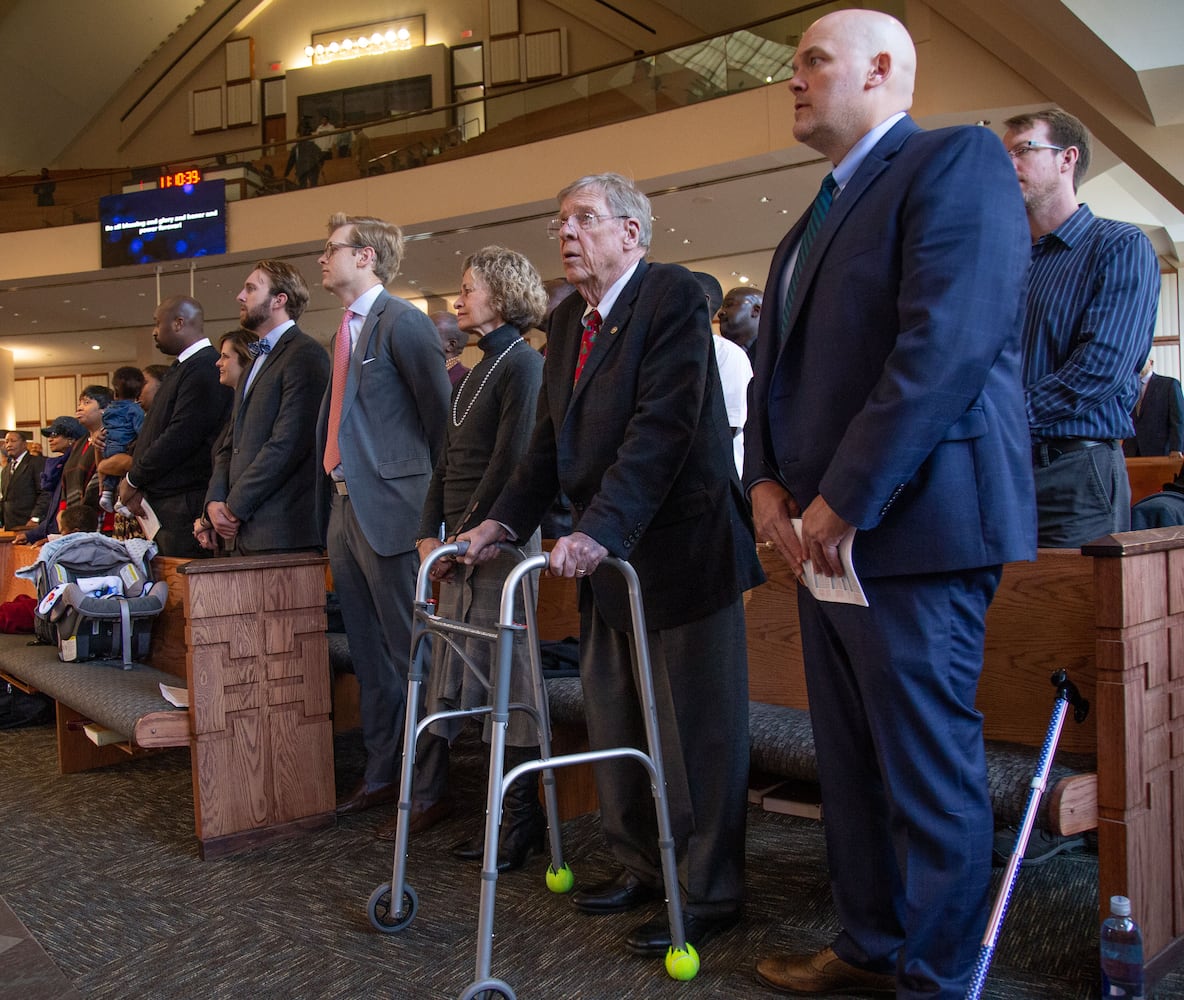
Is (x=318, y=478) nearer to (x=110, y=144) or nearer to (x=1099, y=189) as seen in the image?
(x=1099, y=189)

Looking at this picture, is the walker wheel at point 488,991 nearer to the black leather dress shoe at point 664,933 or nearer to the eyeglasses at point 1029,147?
the black leather dress shoe at point 664,933

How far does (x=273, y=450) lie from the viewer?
326cm

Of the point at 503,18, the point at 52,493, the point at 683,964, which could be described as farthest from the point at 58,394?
the point at 683,964

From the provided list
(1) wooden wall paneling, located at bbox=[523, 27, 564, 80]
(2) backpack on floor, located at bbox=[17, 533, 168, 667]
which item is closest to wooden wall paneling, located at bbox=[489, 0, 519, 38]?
(1) wooden wall paneling, located at bbox=[523, 27, 564, 80]

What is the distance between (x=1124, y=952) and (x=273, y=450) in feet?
8.48

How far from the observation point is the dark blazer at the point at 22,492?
8.19m

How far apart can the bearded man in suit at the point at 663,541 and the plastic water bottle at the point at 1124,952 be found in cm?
67

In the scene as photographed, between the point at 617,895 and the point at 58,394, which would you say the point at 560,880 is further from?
the point at 58,394

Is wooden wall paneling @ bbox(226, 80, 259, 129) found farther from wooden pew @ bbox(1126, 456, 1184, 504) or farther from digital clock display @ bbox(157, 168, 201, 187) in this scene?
wooden pew @ bbox(1126, 456, 1184, 504)

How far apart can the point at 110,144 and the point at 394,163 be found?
9321mm

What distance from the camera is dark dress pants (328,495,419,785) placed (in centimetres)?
300

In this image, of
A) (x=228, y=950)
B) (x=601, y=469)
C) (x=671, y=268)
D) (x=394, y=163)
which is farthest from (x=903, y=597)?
(x=394, y=163)

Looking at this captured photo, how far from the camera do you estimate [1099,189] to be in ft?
33.6

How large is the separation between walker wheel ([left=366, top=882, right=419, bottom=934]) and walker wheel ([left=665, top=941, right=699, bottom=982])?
0.60 m
